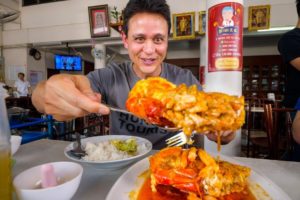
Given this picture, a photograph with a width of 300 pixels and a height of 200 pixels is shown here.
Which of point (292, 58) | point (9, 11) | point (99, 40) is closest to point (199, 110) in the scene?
point (292, 58)

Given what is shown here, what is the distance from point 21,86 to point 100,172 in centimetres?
824

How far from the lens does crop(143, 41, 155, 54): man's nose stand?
1.57m

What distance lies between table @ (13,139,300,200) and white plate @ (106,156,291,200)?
3.2 inches

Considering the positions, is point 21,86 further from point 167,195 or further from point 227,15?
point 167,195

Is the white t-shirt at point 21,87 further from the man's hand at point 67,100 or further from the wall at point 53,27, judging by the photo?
the man's hand at point 67,100

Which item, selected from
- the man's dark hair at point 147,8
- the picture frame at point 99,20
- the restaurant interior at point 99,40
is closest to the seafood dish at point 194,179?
the man's dark hair at point 147,8

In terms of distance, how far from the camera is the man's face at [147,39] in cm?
155

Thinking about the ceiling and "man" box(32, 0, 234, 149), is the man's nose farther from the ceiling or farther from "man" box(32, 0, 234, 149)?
the ceiling

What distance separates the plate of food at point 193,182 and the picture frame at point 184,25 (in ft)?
18.6

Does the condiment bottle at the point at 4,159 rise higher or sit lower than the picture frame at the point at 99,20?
lower

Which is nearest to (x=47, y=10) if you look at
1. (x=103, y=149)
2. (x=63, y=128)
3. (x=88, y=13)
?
(x=88, y=13)

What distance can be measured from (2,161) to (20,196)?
119mm

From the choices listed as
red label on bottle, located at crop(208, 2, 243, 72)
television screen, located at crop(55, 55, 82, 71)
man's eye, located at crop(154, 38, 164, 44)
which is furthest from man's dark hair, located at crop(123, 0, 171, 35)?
television screen, located at crop(55, 55, 82, 71)

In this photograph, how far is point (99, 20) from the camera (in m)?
6.94
